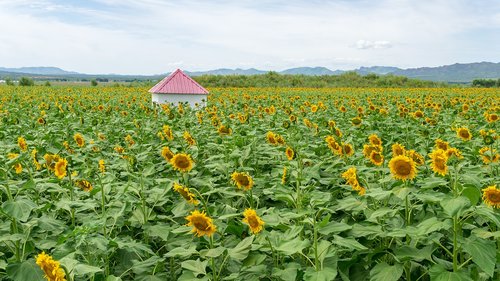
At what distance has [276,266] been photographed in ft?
7.30

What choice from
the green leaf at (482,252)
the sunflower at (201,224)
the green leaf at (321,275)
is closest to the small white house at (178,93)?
the sunflower at (201,224)

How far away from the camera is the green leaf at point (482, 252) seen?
176 centimetres

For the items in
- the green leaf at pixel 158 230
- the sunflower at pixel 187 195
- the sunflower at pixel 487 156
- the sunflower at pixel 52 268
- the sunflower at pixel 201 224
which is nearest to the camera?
the sunflower at pixel 52 268

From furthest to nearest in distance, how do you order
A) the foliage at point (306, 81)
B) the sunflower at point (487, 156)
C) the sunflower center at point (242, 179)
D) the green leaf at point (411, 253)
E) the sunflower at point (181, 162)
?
the foliage at point (306, 81)
the sunflower at point (487, 156)
the sunflower at point (181, 162)
the sunflower center at point (242, 179)
the green leaf at point (411, 253)

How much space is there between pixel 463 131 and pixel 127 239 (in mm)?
3185

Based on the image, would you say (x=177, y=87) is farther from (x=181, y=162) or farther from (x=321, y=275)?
(x=321, y=275)

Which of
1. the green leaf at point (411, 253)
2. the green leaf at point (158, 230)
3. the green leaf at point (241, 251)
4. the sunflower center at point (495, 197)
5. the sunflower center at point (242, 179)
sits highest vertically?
the sunflower center at point (495, 197)

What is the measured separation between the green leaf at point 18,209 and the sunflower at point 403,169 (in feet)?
5.65

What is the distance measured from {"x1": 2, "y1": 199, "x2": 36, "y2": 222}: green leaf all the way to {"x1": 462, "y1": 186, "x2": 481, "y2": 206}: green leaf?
187 cm

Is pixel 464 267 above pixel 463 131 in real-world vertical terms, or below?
below

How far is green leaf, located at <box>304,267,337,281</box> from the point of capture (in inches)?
71.5

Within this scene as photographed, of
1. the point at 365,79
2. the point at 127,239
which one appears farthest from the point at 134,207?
the point at 365,79

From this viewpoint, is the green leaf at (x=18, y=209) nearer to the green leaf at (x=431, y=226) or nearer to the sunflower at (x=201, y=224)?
the sunflower at (x=201, y=224)

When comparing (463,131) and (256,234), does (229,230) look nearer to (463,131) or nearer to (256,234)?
(256,234)
